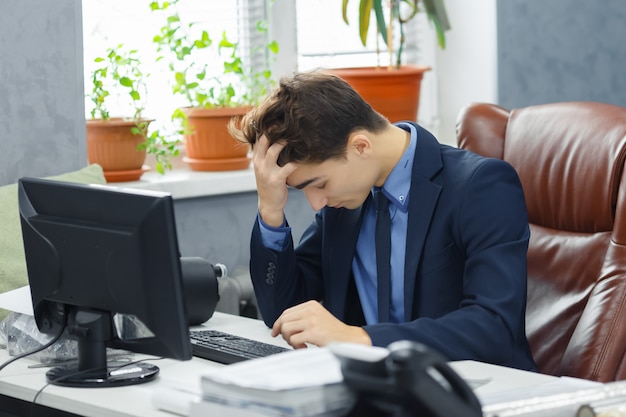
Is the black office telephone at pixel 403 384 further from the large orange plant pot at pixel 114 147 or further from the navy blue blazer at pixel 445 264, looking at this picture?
the large orange plant pot at pixel 114 147

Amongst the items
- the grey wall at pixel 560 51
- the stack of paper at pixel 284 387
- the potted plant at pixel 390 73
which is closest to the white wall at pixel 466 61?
the grey wall at pixel 560 51

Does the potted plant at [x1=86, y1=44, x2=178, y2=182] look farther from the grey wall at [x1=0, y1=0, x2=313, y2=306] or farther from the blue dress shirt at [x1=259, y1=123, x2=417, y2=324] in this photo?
the blue dress shirt at [x1=259, y1=123, x2=417, y2=324]

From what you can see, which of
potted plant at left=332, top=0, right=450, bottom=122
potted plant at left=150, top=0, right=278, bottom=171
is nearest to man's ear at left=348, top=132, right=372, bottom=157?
potted plant at left=150, top=0, right=278, bottom=171

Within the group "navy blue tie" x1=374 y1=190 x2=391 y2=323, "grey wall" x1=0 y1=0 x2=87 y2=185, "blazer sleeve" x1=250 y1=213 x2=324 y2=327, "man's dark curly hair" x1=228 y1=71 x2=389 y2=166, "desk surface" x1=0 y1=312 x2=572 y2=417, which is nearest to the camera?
"desk surface" x1=0 y1=312 x2=572 y2=417

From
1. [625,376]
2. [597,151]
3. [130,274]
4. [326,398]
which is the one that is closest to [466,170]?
[597,151]

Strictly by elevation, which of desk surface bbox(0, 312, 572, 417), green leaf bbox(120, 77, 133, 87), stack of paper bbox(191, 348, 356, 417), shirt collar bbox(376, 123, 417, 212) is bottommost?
desk surface bbox(0, 312, 572, 417)

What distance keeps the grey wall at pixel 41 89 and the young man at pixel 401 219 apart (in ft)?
2.59

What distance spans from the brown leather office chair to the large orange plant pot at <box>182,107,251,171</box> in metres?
1.03

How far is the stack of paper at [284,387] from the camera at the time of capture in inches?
48.4

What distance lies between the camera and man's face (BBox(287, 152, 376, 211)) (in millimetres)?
1981

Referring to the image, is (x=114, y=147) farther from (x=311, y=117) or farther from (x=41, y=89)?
(x=311, y=117)

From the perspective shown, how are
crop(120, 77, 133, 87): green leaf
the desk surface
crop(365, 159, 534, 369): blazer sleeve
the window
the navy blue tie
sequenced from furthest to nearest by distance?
the window, crop(120, 77, 133, 87): green leaf, the navy blue tie, crop(365, 159, 534, 369): blazer sleeve, the desk surface

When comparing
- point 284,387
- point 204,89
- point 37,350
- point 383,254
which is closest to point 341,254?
point 383,254

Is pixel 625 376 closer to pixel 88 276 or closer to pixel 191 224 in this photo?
pixel 88 276
